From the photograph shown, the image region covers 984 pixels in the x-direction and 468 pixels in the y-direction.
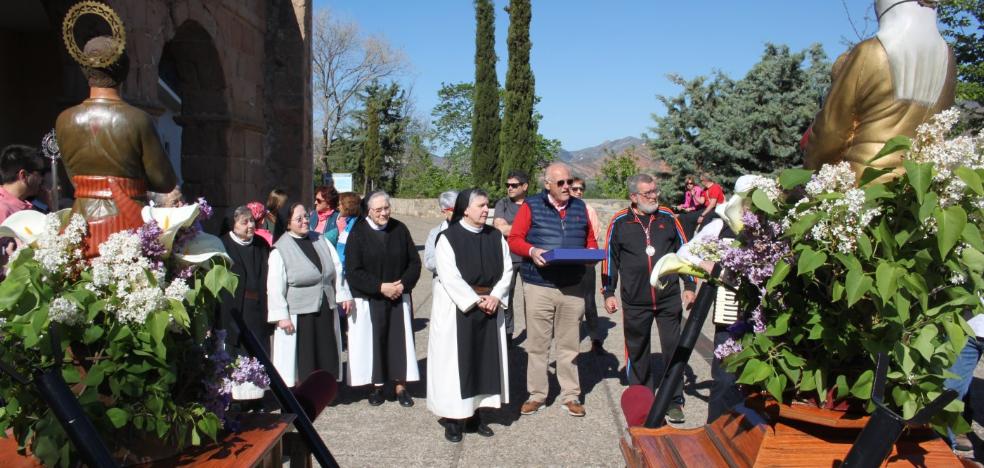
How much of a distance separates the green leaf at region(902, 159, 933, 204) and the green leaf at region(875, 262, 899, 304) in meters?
0.17

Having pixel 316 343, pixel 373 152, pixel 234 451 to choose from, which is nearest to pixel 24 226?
pixel 234 451

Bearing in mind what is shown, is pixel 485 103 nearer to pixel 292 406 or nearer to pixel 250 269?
pixel 250 269

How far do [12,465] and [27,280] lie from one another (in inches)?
21.7

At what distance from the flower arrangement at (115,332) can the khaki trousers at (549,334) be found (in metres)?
3.75

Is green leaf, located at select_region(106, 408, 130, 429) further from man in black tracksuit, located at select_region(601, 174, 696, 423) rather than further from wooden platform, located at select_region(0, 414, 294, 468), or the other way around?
man in black tracksuit, located at select_region(601, 174, 696, 423)

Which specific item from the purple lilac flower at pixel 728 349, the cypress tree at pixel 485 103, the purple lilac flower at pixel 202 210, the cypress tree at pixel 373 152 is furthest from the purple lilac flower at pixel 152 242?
the cypress tree at pixel 373 152

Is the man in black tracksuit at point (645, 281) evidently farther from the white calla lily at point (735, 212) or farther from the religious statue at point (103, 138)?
the religious statue at point (103, 138)

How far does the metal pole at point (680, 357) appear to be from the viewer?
103 inches

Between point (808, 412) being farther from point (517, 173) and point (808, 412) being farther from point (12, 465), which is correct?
point (517, 173)

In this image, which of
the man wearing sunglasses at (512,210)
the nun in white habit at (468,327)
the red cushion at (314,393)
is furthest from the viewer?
the man wearing sunglasses at (512,210)

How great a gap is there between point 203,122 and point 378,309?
5.06 m

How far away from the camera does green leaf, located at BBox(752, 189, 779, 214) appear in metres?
1.97

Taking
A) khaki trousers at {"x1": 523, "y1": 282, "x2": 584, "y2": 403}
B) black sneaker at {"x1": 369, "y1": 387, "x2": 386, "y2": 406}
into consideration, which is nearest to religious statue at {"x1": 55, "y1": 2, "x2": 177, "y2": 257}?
khaki trousers at {"x1": 523, "y1": 282, "x2": 584, "y2": 403}

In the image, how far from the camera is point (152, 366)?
2107 millimetres
